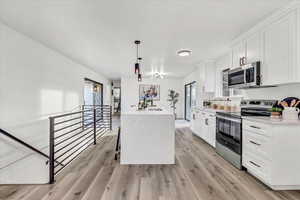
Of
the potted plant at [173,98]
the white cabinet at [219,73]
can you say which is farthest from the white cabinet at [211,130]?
the potted plant at [173,98]

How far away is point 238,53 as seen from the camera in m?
3.37

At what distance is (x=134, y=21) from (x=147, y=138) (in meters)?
2.06

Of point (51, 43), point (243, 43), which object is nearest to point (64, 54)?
point (51, 43)

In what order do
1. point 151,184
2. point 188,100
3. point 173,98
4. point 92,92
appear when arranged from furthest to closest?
point 173,98 < point 188,100 < point 92,92 < point 151,184

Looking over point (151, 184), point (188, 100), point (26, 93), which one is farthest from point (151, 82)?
point (151, 184)

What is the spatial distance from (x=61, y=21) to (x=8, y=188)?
261cm

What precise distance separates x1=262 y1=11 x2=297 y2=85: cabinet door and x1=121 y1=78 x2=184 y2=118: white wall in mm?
6955

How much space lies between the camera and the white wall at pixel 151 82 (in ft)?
30.9

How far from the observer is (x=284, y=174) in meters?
2.13

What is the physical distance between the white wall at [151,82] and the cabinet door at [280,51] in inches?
274

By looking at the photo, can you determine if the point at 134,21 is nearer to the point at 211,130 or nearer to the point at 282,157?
the point at 282,157

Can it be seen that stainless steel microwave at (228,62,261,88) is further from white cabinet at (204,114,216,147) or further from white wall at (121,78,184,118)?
white wall at (121,78,184,118)

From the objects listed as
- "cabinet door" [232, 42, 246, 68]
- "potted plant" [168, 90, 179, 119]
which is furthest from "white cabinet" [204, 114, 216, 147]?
"potted plant" [168, 90, 179, 119]

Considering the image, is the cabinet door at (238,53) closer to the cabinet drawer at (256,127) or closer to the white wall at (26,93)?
the cabinet drawer at (256,127)
